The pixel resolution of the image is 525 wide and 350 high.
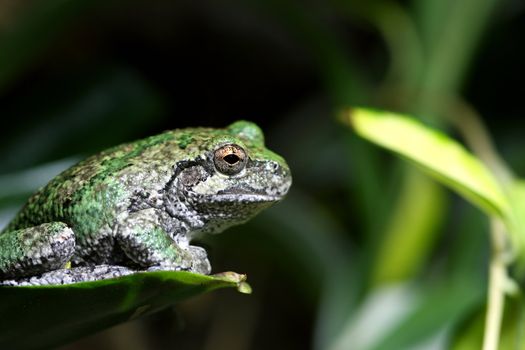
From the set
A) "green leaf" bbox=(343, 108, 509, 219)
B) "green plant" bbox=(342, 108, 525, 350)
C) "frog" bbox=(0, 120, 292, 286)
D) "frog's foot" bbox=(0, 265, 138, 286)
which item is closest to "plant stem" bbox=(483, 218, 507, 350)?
"green plant" bbox=(342, 108, 525, 350)

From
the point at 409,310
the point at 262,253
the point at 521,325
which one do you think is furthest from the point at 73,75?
the point at 521,325

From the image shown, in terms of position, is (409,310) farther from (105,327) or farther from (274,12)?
(105,327)

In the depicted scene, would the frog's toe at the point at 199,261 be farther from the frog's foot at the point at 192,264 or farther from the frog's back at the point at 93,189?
the frog's back at the point at 93,189

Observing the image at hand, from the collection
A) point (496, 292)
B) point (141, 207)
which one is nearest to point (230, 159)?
point (141, 207)

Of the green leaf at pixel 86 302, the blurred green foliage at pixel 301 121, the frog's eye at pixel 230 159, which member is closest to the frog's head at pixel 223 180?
the frog's eye at pixel 230 159

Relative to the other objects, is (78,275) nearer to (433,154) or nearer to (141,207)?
(141,207)

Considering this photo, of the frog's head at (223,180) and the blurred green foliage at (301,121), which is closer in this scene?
the frog's head at (223,180)
